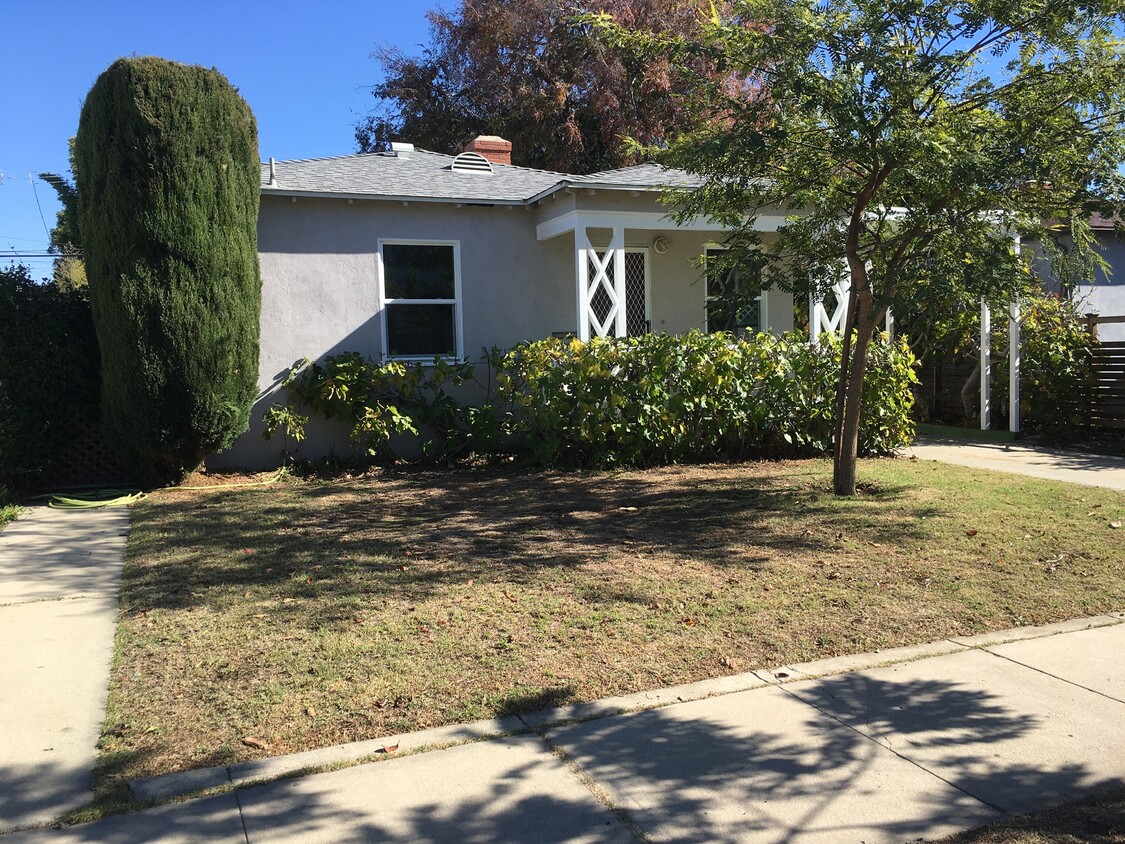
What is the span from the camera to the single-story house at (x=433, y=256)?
37.0ft

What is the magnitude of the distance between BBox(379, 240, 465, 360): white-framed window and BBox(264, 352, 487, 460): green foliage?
49cm

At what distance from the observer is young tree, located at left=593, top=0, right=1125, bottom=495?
696 centimetres

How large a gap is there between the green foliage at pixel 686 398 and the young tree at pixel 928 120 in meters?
2.86

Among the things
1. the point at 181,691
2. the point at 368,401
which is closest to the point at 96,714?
the point at 181,691

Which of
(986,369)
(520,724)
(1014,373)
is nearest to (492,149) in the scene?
(986,369)

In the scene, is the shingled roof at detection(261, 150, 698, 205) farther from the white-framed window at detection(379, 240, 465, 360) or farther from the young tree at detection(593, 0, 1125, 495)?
the young tree at detection(593, 0, 1125, 495)

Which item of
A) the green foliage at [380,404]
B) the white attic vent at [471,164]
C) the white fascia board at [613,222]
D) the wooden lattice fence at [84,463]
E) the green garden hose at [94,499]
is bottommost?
the green garden hose at [94,499]

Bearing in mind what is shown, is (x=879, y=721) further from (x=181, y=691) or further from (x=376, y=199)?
(x=376, y=199)

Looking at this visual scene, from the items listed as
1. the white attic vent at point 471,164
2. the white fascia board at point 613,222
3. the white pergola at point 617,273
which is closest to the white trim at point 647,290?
the white pergola at point 617,273

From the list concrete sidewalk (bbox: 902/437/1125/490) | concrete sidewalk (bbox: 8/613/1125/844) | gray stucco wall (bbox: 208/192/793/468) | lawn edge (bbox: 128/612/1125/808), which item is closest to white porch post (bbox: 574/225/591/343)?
gray stucco wall (bbox: 208/192/793/468)

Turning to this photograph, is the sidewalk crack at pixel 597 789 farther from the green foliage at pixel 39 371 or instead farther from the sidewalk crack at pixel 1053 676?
the green foliage at pixel 39 371

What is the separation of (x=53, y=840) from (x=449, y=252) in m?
9.88

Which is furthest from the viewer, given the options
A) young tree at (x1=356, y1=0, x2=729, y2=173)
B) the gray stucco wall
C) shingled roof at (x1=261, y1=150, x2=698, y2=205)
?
young tree at (x1=356, y1=0, x2=729, y2=173)

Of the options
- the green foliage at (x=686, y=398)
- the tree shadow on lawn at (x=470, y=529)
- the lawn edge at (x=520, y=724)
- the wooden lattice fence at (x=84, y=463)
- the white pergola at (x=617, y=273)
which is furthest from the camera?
the white pergola at (x=617, y=273)
